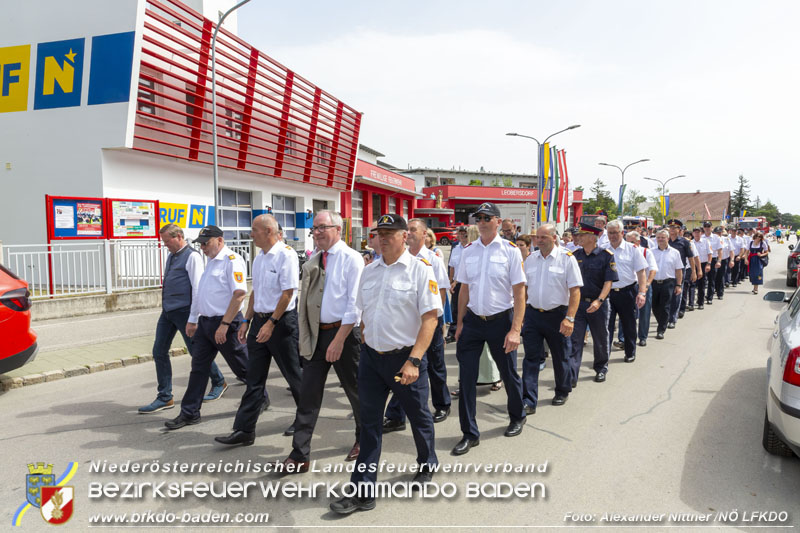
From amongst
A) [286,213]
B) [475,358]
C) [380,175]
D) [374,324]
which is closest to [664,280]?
[475,358]

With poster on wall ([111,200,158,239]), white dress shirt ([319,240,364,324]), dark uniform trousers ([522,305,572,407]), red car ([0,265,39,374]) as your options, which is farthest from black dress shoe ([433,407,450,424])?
poster on wall ([111,200,158,239])

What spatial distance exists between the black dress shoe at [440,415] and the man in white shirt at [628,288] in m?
3.22

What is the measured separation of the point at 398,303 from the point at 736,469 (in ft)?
9.15

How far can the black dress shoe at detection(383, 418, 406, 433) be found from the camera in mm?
4578

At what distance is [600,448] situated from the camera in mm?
4113

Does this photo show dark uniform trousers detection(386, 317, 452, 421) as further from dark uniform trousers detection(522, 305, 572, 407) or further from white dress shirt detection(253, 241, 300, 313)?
white dress shirt detection(253, 241, 300, 313)

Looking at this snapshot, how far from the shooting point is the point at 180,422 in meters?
4.61

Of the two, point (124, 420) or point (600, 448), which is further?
point (124, 420)

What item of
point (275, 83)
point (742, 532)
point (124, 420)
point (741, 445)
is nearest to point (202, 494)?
point (124, 420)

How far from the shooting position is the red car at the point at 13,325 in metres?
5.31

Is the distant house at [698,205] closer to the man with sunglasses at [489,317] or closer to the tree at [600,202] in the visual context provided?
the tree at [600,202]

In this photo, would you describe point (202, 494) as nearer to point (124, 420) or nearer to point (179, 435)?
point (179, 435)

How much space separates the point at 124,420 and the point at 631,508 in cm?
442

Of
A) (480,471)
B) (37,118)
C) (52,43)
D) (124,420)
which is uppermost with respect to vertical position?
(52,43)
